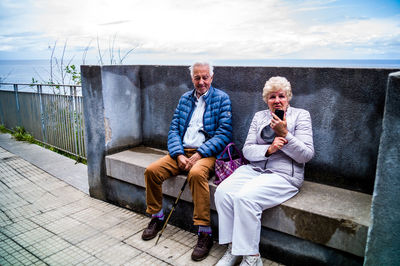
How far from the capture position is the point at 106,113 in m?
4.21

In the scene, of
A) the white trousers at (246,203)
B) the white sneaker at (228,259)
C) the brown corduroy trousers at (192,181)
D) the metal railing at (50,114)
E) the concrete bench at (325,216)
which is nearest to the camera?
the concrete bench at (325,216)

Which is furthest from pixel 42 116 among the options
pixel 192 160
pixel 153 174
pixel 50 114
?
pixel 192 160

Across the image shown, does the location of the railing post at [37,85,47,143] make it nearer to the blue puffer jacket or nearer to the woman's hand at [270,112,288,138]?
the blue puffer jacket

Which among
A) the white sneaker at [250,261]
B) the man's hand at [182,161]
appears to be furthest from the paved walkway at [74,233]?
the man's hand at [182,161]

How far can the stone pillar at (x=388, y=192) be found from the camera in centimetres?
190

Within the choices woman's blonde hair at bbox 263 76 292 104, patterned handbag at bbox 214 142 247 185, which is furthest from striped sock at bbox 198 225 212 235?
woman's blonde hair at bbox 263 76 292 104

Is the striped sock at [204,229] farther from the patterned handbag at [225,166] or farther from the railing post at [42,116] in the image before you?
the railing post at [42,116]

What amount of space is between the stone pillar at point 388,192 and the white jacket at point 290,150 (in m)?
0.85

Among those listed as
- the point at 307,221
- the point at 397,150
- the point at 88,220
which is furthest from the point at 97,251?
the point at 397,150

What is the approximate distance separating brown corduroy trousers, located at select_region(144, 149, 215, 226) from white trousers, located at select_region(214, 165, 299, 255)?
0.20m

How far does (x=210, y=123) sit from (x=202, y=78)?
0.53 m

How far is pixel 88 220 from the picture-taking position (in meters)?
3.85

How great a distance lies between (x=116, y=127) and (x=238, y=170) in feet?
6.76

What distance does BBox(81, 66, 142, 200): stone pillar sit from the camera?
418 centimetres
